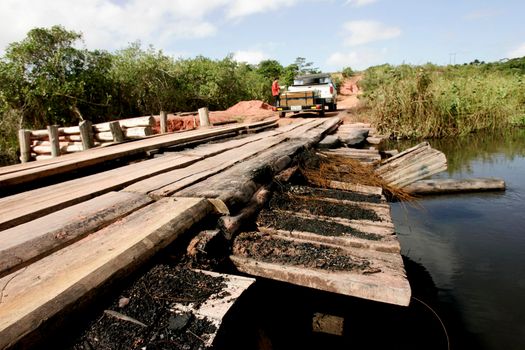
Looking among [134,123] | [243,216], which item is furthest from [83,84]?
[243,216]

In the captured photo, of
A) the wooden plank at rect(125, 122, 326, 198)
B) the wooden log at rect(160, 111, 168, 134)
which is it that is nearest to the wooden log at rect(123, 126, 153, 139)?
A: the wooden log at rect(160, 111, 168, 134)

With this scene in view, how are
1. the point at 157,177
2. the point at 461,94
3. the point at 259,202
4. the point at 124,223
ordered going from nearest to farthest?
the point at 124,223 → the point at 259,202 → the point at 157,177 → the point at 461,94

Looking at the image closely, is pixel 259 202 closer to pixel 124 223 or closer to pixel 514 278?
pixel 124 223

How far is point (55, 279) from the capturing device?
123 centimetres

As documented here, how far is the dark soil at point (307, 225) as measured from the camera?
193cm

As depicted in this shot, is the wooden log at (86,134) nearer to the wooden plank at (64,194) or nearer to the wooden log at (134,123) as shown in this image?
the wooden log at (134,123)

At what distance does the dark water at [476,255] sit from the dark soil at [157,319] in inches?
113

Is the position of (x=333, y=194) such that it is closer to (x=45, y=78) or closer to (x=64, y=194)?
(x=64, y=194)

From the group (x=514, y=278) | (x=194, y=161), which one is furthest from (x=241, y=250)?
(x=514, y=278)

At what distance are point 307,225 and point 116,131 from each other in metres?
6.08

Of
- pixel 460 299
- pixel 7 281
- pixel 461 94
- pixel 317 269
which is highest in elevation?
pixel 461 94

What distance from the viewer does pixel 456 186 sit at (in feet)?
21.3

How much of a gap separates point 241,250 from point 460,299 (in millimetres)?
3045

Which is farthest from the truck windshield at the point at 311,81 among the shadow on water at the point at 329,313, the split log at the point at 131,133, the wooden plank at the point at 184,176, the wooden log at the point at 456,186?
the shadow on water at the point at 329,313
